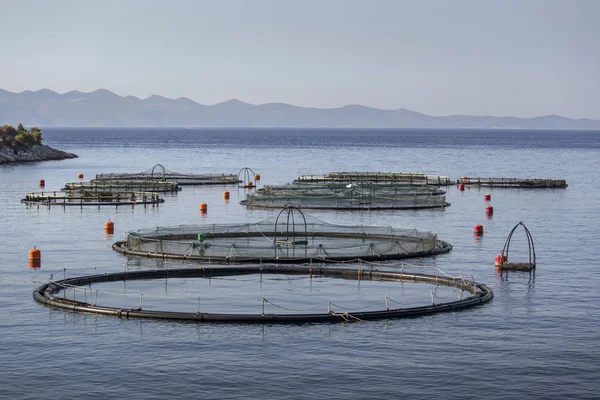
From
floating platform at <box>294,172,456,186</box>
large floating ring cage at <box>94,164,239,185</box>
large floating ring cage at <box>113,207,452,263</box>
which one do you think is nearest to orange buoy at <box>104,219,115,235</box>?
large floating ring cage at <box>113,207,452,263</box>

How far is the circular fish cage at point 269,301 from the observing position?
55.0 metres

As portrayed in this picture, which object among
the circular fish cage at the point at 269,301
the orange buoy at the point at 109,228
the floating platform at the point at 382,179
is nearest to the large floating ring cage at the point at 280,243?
the circular fish cage at the point at 269,301

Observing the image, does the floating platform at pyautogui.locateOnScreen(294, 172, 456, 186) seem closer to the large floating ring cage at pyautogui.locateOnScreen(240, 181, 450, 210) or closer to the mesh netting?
the large floating ring cage at pyautogui.locateOnScreen(240, 181, 450, 210)

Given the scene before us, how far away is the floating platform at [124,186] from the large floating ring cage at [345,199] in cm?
1917

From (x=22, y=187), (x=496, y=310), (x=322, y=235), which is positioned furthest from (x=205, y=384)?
(x=22, y=187)

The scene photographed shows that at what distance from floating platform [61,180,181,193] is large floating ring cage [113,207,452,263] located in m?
50.8

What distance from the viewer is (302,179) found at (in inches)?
6422

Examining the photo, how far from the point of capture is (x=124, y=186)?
451 feet

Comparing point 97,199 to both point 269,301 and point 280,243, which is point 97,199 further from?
point 269,301

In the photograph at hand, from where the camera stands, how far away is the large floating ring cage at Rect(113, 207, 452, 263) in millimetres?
74562

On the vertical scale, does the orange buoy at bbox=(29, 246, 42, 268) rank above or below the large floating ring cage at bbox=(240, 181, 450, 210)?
below

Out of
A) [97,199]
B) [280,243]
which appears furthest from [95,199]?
[280,243]

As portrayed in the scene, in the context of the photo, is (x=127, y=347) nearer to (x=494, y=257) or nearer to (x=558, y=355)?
(x=558, y=355)

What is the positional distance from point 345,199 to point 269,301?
201 ft
